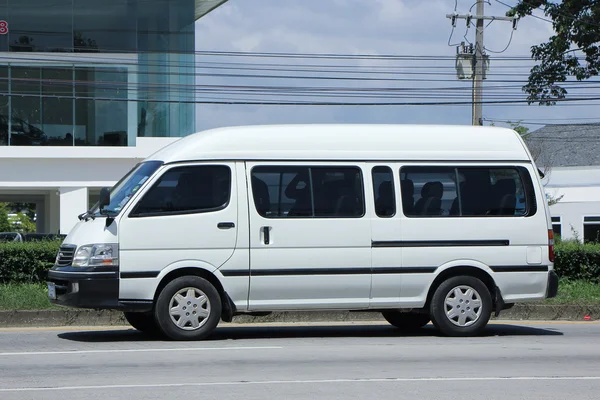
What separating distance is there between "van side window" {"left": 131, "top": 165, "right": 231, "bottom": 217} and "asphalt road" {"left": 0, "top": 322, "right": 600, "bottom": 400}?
4.95 feet

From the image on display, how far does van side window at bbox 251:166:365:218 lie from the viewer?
11.8 metres

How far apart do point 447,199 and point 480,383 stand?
4.04 meters

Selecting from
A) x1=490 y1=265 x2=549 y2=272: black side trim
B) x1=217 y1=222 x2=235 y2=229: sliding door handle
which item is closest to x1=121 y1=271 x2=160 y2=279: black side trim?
x1=217 y1=222 x2=235 y2=229: sliding door handle

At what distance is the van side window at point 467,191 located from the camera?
1228 centimetres

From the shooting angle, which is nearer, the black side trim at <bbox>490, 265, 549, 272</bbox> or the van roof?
the van roof

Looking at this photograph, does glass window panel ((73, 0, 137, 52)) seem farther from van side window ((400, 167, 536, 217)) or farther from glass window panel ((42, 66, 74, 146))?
van side window ((400, 167, 536, 217))

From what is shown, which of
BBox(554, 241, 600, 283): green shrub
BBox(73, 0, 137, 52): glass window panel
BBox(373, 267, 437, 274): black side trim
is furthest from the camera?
BBox(73, 0, 137, 52): glass window panel

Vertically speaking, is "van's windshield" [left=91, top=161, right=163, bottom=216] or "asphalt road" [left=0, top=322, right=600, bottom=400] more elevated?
"van's windshield" [left=91, top=161, right=163, bottom=216]

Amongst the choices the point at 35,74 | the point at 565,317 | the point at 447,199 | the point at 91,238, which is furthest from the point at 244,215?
the point at 35,74

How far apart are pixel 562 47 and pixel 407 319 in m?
13.8

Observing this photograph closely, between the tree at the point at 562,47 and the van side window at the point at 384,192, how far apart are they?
1399cm

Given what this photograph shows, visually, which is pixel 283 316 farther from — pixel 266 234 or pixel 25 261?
pixel 25 261

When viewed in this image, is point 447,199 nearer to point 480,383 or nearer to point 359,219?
point 359,219

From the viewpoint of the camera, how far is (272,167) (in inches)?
469
